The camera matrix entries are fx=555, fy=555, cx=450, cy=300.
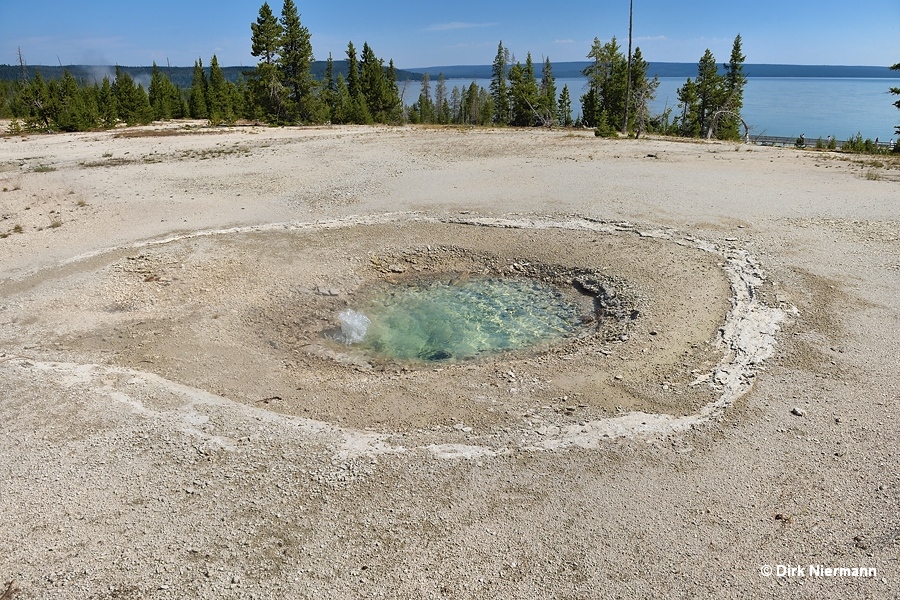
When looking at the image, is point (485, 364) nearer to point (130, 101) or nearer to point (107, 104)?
point (107, 104)

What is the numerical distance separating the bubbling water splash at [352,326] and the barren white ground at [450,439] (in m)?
1.00

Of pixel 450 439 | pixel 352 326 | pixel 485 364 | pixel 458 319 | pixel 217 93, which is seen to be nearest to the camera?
pixel 450 439

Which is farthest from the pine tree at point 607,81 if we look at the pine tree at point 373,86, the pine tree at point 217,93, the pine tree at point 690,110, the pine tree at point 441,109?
the pine tree at point 441,109

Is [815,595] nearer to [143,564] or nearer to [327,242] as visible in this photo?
[143,564]

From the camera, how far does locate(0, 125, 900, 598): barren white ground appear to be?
15.6 feet

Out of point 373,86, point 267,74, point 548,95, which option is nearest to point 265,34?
point 267,74

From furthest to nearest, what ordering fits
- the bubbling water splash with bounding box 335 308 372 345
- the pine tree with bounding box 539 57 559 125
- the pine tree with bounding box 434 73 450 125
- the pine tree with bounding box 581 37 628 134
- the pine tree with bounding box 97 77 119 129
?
1. the pine tree with bounding box 434 73 450 125
2. the pine tree with bounding box 539 57 559 125
3. the pine tree with bounding box 581 37 628 134
4. the pine tree with bounding box 97 77 119 129
5. the bubbling water splash with bounding box 335 308 372 345

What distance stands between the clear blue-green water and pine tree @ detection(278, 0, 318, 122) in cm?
3617

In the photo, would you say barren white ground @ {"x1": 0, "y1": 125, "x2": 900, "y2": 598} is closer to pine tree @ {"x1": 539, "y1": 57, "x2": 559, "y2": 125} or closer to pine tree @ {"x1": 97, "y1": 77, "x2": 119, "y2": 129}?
pine tree @ {"x1": 97, "y1": 77, "x2": 119, "y2": 129}

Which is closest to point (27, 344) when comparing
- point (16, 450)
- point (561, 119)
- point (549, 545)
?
point (16, 450)

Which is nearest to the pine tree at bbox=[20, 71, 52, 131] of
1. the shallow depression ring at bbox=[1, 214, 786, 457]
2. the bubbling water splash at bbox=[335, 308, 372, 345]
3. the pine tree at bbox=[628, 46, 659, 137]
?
the shallow depression ring at bbox=[1, 214, 786, 457]

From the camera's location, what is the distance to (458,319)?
10.3 meters

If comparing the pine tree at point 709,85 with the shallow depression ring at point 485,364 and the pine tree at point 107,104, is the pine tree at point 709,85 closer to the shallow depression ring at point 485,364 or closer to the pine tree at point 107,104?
the shallow depression ring at point 485,364

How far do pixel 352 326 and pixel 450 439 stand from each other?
161 inches
